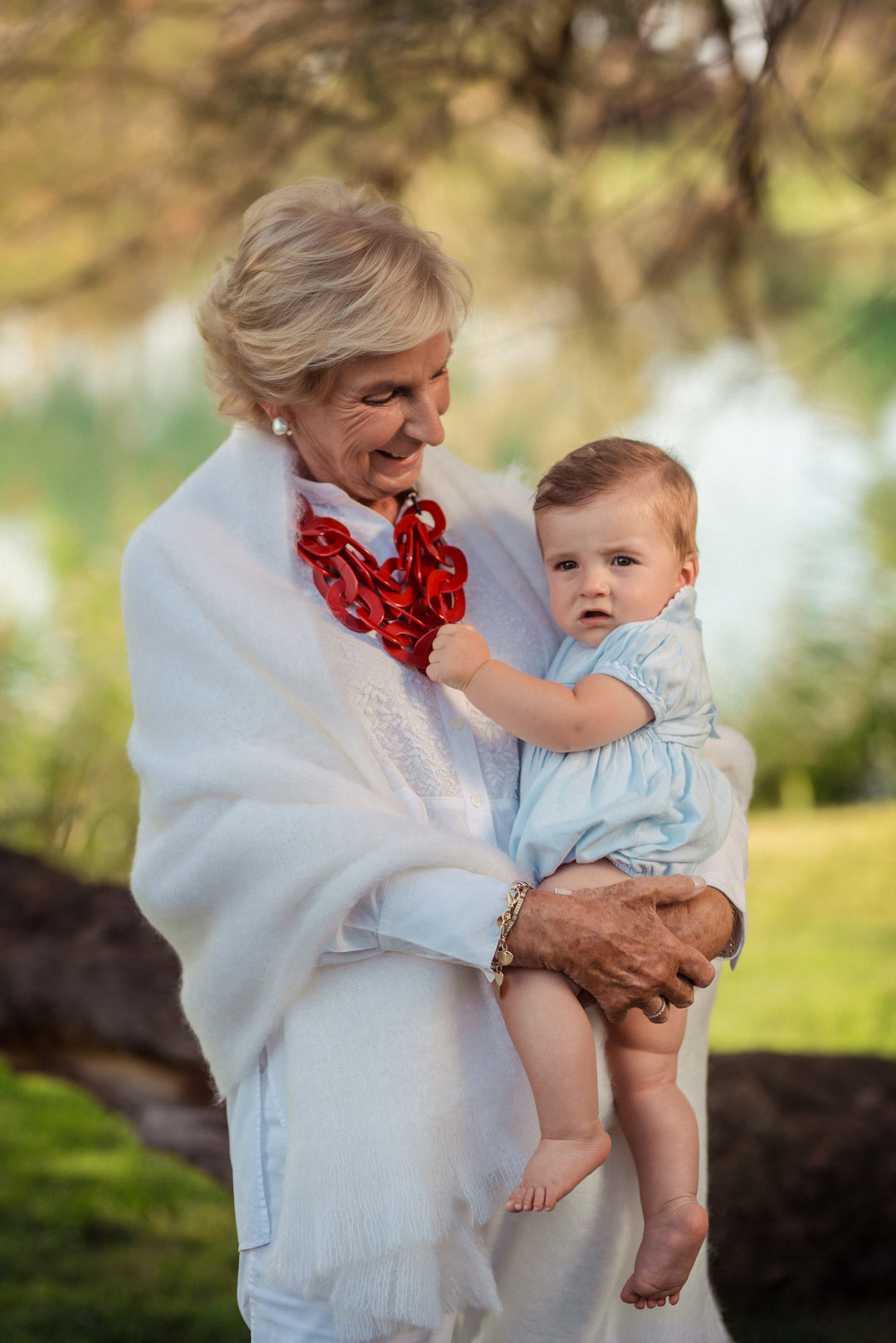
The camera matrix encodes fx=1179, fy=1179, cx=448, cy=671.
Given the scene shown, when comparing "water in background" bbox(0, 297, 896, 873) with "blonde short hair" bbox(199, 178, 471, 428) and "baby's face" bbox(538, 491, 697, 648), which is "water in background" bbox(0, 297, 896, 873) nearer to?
"blonde short hair" bbox(199, 178, 471, 428)

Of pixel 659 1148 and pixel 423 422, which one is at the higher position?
pixel 423 422

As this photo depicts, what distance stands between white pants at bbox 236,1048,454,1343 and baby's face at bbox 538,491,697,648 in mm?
741

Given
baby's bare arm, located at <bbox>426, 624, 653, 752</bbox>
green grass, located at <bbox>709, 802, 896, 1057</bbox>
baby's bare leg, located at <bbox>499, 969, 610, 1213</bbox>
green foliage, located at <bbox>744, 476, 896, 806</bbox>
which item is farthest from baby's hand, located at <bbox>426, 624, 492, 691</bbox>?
green foliage, located at <bbox>744, 476, 896, 806</bbox>

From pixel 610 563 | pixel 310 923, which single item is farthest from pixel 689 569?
pixel 310 923

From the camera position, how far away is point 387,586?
1630 mm

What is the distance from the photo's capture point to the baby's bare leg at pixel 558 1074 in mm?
1378

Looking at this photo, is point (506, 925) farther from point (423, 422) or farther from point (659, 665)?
point (423, 422)

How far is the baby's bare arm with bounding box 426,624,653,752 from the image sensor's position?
147 cm

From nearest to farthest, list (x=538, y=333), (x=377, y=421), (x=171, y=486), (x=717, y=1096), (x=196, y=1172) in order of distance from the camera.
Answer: (x=377, y=421) < (x=717, y=1096) < (x=196, y=1172) < (x=538, y=333) < (x=171, y=486)

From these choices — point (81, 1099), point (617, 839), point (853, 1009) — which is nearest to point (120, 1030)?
point (81, 1099)

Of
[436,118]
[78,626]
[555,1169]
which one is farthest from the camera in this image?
[78,626]

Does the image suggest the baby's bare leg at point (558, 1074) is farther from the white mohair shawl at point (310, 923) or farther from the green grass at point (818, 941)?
the green grass at point (818, 941)

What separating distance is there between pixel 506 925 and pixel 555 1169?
0.93 ft

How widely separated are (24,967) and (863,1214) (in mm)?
2185
